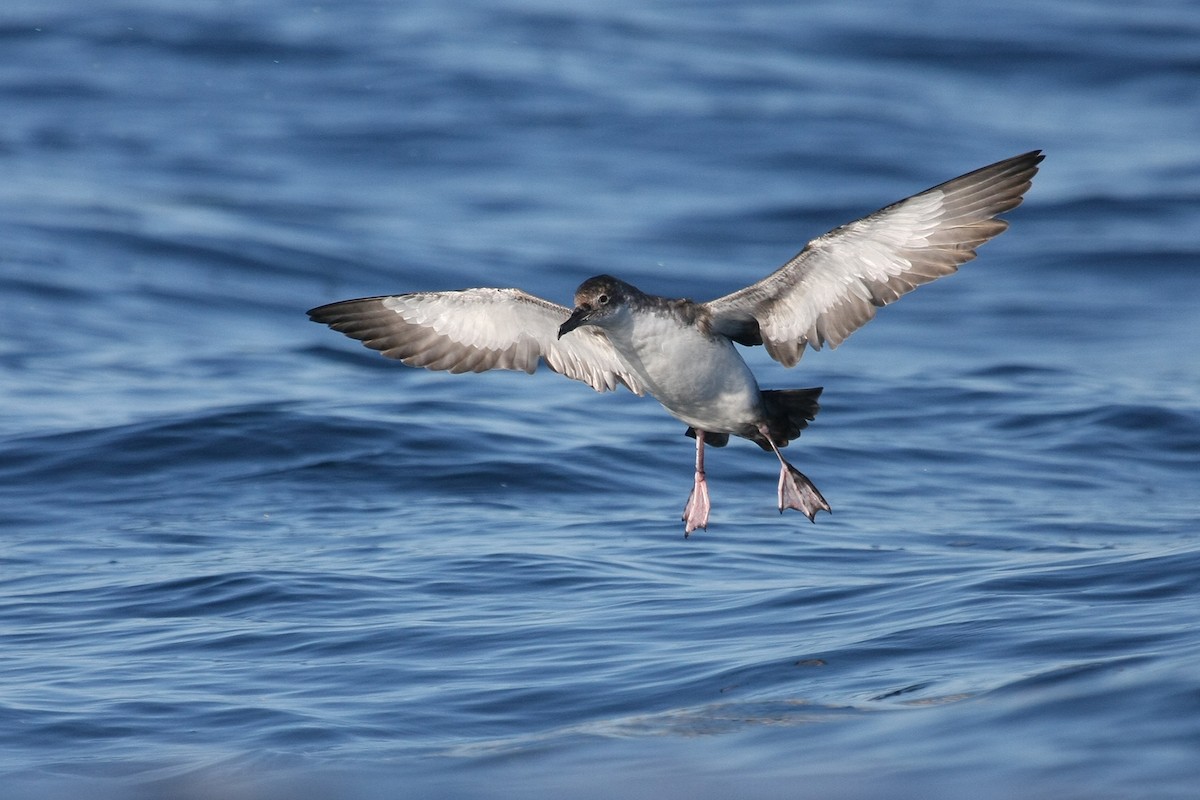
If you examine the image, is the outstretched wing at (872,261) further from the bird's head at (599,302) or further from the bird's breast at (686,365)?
the bird's head at (599,302)

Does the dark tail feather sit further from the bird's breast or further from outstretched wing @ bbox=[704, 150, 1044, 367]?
outstretched wing @ bbox=[704, 150, 1044, 367]

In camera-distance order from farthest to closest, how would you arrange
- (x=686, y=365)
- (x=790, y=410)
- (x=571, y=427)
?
(x=571, y=427) < (x=790, y=410) < (x=686, y=365)

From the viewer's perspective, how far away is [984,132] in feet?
69.4

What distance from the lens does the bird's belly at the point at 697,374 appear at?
285 inches

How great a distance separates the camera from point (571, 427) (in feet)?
39.9

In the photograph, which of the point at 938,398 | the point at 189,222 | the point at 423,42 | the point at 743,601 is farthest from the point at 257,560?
the point at 423,42

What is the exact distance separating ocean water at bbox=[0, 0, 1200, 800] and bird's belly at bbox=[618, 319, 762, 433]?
44.3 inches

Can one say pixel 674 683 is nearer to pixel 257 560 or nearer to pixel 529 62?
pixel 257 560

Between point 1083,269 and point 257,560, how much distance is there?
1106 cm

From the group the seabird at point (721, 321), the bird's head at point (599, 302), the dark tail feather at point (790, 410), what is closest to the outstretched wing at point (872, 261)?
the seabird at point (721, 321)

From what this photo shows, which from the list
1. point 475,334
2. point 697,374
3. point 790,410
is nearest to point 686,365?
point 697,374

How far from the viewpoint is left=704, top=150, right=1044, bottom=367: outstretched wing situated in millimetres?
6762

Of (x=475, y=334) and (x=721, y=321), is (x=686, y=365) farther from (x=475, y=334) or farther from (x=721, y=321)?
(x=475, y=334)

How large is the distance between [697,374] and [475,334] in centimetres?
135
